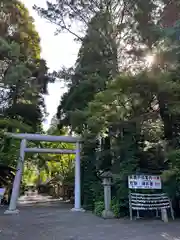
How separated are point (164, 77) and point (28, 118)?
27.3ft

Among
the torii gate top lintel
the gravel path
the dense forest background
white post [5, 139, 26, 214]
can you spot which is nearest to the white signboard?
the dense forest background

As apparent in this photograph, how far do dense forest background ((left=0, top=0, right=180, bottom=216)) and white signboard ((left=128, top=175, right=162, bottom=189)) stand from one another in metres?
0.27

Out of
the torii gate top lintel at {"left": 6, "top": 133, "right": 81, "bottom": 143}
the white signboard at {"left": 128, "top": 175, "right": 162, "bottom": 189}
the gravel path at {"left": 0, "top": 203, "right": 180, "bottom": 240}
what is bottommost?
the gravel path at {"left": 0, "top": 203, "right": 180, "bottom": 240}

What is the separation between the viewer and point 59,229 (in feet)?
18.1

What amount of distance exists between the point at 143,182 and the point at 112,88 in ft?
9.99

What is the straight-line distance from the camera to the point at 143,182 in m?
6.91

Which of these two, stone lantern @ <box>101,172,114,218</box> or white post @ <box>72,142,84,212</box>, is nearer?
stone lantern @ <box>101,172,114,218</box>

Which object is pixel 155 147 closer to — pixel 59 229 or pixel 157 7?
pixel 59 229

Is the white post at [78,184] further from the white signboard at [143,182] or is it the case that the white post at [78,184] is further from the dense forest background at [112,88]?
the white signboard at [143,182]

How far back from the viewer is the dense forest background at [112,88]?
22.8 ft

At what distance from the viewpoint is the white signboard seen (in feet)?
22.6

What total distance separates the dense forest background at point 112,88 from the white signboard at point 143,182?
27 cm

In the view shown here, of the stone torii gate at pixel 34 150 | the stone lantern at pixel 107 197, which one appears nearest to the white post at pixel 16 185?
the stone torii gate at pixel 34 150

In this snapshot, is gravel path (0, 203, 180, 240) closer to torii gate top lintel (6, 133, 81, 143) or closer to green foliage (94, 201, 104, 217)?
green foliage (94, 201, 104, 217)
